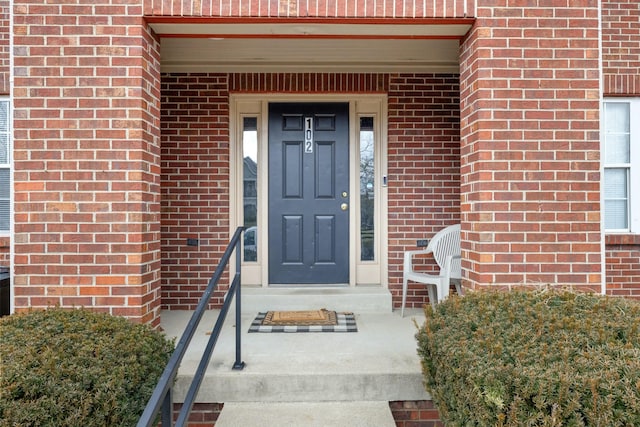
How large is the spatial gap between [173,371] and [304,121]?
3389 mm

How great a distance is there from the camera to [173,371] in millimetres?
1744

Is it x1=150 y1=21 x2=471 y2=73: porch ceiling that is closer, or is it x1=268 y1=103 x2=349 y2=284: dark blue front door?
x1=150 y1=21 x2=471 y2=73: porch ceiling

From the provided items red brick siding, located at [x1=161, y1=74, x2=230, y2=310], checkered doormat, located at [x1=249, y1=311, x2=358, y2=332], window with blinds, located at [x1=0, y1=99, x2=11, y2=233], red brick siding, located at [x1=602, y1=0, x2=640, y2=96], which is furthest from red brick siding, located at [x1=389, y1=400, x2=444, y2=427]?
window with blinds, located at [x1=0, y1=99, x2=11, y2=233]

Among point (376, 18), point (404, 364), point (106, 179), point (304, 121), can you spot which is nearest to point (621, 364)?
point (404, 364)

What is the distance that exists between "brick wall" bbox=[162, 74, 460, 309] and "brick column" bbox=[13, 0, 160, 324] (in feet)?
5.40

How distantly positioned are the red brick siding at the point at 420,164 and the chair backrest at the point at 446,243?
152 mm

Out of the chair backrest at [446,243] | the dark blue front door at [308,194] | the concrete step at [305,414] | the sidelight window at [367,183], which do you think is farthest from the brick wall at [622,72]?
the concrete step at [305,414]

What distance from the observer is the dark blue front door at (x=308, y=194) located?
4.71 m

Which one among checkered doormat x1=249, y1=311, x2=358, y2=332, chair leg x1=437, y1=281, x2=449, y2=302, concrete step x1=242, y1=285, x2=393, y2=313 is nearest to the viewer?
checkered doormat x1=249, y1=311, x2=358, y2=332

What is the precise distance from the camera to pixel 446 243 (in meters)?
4.51

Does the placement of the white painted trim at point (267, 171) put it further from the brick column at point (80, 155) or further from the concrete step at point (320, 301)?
the brick column at point (80, 155)

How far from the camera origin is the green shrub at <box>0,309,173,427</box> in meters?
1.73

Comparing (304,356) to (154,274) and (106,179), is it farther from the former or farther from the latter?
(106,179)

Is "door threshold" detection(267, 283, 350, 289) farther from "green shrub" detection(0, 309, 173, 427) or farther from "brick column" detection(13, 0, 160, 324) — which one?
"green shrub" detection(0, 309, 173, 427)
